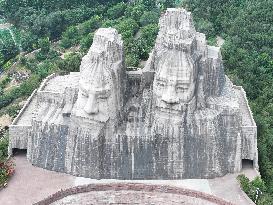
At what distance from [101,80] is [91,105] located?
3.27 feet

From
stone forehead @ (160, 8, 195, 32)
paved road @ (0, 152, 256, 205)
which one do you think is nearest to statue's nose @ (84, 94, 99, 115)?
paved road @ (0, 152, 256, 205)

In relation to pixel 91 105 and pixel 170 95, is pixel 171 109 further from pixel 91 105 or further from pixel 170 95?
pixel 91 105

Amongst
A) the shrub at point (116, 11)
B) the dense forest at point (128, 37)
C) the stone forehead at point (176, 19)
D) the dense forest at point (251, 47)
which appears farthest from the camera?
the shrub at point (116, 11)

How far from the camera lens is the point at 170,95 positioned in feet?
66.9

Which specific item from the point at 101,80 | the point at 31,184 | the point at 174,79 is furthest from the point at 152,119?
the point at 31,184

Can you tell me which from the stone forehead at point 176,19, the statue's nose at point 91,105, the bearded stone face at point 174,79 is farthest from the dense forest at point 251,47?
the statue's nose at point 91,105

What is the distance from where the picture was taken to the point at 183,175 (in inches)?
854

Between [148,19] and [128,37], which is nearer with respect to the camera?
[128,37]

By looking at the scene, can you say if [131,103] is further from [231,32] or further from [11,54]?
[11,54]

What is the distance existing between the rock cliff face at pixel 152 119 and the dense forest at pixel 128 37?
4.09 m

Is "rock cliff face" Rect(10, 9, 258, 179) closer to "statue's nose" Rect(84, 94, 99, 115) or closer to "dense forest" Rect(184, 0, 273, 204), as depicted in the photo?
"statue's nose" Rect(84, 94, 99, 115)

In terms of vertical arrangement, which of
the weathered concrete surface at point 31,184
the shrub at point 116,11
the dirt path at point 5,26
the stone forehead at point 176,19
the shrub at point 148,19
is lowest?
the dirt path at point 5,26

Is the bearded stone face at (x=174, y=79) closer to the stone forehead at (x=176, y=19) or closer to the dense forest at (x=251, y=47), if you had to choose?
the stone forehead at (x=176, y=19)

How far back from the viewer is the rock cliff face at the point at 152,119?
802 inches
